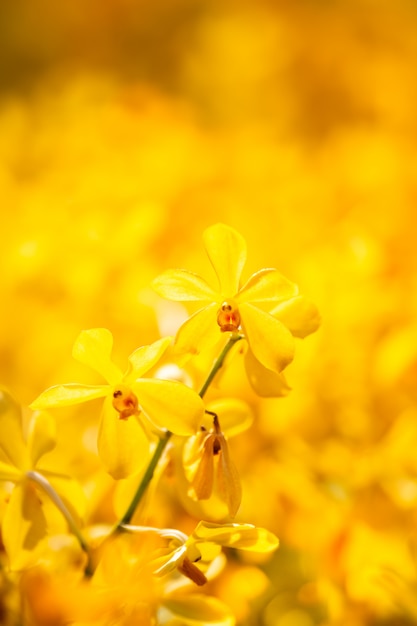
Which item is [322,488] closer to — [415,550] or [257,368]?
[415,550]

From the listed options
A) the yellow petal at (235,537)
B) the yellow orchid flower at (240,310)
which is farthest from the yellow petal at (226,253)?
the yellow petal at (235,537)

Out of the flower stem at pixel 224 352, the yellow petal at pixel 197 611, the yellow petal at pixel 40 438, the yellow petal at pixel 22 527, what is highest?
the flower stem at pixel 224 352

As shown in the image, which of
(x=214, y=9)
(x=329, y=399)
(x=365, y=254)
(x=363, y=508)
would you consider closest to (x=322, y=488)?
(x=363, y=508)

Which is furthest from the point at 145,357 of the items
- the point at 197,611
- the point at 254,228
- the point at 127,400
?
the point at 254,228

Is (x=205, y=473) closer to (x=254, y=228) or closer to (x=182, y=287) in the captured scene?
(x=182, y=287)

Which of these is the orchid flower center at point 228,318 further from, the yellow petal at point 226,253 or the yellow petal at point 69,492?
the yellow petal at point 69,492

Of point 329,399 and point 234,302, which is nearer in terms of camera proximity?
point 234,302

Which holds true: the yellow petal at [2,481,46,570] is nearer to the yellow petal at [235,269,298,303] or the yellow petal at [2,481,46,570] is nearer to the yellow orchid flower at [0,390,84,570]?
the yellow orchid flower at [0,390,84,570]

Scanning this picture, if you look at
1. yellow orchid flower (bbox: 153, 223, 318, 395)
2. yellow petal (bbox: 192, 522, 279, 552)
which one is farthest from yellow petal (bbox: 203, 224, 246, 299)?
yellow petal (bbox: 192, 522, 279, 552)
